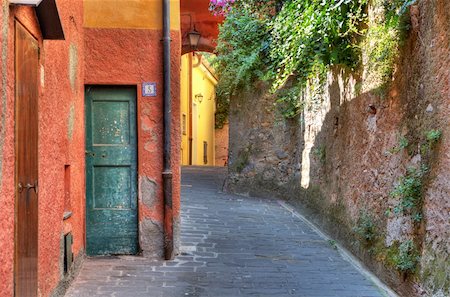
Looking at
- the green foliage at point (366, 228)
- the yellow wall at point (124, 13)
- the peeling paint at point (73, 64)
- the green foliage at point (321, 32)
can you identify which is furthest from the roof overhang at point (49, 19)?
the green foliage at point (366, 228)

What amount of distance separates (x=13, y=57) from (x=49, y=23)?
67 centimetres

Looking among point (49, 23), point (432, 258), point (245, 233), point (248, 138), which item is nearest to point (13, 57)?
point (49, 23)

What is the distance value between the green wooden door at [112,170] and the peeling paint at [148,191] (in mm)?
89

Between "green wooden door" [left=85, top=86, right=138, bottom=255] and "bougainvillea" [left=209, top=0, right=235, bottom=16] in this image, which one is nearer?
"green wooden door" [left=85, top=86, right=138, bottom=255]

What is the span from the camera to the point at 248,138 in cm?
1103

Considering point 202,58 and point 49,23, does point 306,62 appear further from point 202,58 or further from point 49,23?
point 202,58

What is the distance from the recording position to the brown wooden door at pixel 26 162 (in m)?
2.77

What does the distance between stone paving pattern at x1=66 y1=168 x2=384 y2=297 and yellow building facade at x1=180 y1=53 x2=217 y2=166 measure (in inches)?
406

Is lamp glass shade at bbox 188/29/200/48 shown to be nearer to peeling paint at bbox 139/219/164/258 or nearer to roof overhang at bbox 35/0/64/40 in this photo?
peeling paint at bbox 139/219/164/258

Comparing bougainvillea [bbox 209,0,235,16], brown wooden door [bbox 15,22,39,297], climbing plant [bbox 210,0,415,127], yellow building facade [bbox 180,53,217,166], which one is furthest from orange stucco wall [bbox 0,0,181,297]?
yellow building facade [bbox 180,53,217,166]

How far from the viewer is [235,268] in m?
5.11

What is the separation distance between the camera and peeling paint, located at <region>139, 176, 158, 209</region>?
546 cm

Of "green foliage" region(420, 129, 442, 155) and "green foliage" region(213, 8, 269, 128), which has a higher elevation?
"green foliage" region(213, 8, 269, 128)

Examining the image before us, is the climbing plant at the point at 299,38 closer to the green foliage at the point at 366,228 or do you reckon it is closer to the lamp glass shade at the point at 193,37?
the green foliage at the point at 366,228
